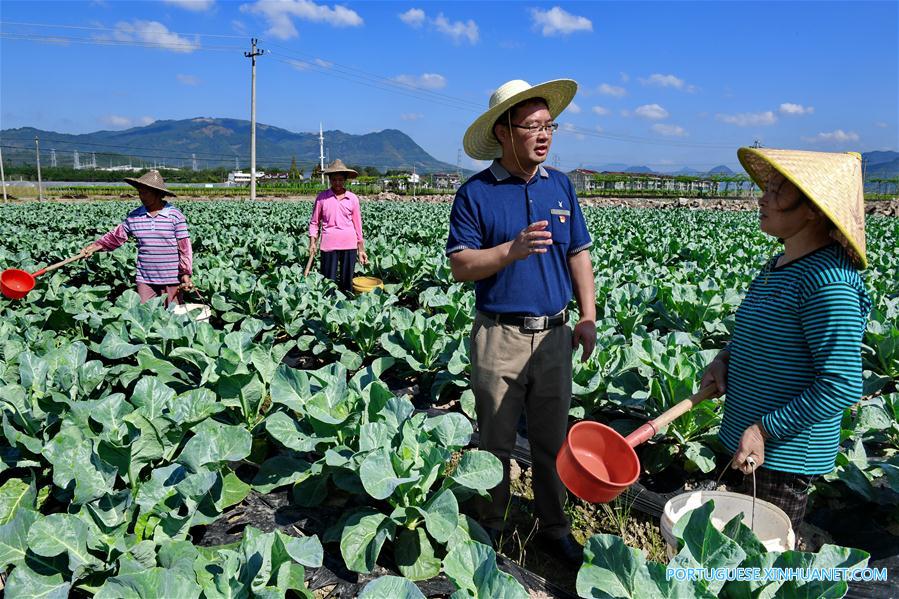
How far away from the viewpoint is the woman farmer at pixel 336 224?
21.7ft

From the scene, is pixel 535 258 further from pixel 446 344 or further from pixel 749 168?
pixel 446 344

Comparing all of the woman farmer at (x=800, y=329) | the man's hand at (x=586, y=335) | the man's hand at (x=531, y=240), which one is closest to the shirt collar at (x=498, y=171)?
the man's hand at (x=531, y=240)

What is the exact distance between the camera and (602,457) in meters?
2.07

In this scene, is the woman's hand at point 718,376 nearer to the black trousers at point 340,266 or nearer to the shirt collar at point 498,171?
the shirt collar at point 498,171

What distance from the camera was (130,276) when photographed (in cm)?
841

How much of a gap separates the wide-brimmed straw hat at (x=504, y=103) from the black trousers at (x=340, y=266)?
425cm

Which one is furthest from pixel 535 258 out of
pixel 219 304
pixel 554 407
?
pixel 219 304

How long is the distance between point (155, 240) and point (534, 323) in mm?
4023

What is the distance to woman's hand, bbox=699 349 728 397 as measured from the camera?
7.06ft

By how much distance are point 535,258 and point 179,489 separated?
1585 millimetres

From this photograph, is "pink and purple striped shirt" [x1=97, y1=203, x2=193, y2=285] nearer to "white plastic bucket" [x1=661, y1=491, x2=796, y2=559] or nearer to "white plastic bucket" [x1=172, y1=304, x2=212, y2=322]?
"white plastic bucket" [x1=172, y1=304, x2=212, y2=322]

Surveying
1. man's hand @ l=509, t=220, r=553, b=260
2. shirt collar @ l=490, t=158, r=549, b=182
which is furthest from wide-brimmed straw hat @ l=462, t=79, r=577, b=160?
man's hand @ l=509, t=220, r=553, b=260

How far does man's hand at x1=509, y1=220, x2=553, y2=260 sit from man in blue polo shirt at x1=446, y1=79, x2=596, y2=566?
0.14 meters

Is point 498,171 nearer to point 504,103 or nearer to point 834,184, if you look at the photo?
point 504,103
